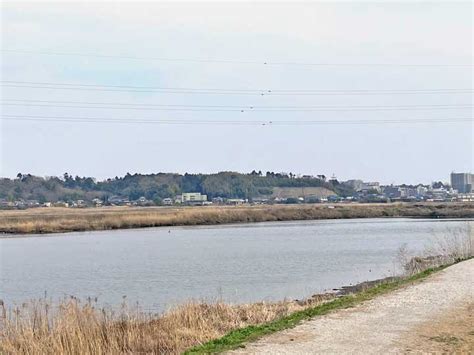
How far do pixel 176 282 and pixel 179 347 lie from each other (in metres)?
13.3

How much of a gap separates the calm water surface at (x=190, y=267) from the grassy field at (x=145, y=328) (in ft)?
15.3

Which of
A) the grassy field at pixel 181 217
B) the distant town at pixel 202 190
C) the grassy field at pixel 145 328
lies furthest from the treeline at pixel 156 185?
the grassy field at pixel 145 328

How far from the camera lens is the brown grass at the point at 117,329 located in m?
12.9

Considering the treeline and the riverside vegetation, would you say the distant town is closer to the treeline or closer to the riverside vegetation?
the treeline

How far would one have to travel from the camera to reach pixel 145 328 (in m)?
14.6

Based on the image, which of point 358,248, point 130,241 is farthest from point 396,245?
point 130,241

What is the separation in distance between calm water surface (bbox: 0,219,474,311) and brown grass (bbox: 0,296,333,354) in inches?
181

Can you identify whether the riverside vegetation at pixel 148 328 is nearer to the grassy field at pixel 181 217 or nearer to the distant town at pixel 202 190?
the grassy field at pixel 181 217

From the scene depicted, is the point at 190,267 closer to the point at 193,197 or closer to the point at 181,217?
the point at 181,217

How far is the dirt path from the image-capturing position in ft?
35.3

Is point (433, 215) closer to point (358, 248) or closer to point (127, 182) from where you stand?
point (358, 248)

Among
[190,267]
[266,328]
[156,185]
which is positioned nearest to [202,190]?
[156,185]

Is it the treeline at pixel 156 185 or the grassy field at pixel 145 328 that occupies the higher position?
the treeline at pixel 156 185

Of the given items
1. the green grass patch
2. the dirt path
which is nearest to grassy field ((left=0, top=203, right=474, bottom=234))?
the green grass patch
